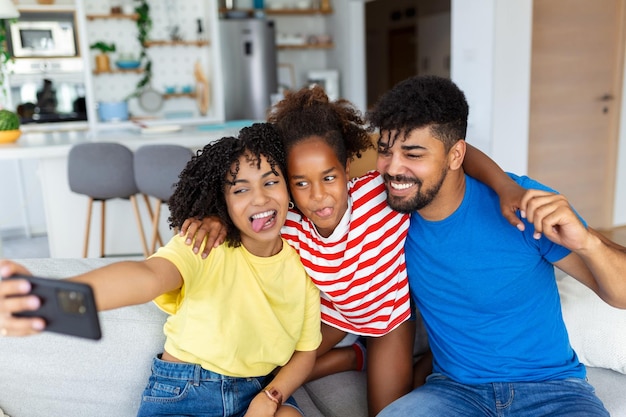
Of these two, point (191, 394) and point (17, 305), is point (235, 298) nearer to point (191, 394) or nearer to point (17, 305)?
point (191, 394)

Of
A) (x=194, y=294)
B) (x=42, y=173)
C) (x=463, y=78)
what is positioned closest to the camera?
(x=194, y=294)

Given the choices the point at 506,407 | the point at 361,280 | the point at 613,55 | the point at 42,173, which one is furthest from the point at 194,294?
the point at 613,55

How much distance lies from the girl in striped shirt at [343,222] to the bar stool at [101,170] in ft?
6.41

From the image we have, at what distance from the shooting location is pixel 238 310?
1338mm

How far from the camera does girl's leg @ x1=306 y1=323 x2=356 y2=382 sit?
169 cm

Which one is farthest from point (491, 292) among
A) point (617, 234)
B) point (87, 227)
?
point (617, 234)

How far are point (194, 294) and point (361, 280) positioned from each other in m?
0.42

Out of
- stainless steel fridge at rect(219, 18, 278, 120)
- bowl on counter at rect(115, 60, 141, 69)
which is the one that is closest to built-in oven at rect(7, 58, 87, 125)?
bowl on counter at rect(115, 60, 141, 69)

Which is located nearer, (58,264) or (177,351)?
(177,351)

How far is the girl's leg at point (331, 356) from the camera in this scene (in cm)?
169

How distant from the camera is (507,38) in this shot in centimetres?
405

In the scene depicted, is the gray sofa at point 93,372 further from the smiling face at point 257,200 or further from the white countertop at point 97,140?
the white countertop at point 97,140

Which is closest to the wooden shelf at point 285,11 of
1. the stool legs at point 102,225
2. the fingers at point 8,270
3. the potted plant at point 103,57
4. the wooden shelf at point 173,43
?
the wooden shelf at point 173,43

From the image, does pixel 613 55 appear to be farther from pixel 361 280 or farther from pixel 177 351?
pixel 177 351
